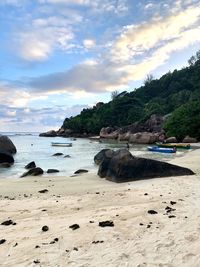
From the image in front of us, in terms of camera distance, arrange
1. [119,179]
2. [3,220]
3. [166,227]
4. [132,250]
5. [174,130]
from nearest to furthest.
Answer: [132,250] < [166,227] < [3,220] < [119,179] < [174,130]

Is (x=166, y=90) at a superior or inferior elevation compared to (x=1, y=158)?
superior

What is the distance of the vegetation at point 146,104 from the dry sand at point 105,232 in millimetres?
66557

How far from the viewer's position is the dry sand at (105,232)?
5320 millimetres

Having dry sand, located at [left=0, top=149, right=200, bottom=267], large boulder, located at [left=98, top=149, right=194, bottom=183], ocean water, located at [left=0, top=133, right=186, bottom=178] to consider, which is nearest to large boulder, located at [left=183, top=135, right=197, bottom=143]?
ocean water, located at [left=0, top=133, right=186, bottom=178]

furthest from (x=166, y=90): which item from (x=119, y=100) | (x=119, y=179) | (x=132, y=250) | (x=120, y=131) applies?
(x=132, y=250)

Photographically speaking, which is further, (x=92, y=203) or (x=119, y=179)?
(x=119, y=179)

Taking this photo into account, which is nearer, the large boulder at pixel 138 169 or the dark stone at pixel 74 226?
the dark stone at pixel 74 226

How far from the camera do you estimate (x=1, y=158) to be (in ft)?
95.0

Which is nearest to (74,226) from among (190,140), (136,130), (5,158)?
(5,158)

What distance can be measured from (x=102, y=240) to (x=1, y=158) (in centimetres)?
2429

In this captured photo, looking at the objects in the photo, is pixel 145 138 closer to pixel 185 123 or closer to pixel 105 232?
pixel 185 123

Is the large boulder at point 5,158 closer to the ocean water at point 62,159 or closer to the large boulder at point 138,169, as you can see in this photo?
the ocean water at point 62,159

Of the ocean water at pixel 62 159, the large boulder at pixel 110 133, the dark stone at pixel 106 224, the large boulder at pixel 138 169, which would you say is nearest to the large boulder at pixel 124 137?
the large boulder at pixel 110 133

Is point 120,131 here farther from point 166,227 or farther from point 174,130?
point 166,227
